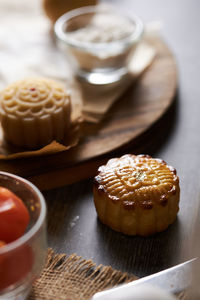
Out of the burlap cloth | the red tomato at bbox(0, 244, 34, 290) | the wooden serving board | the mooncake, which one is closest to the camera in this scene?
the red tomato at bbox(0, 244, 34, 290)

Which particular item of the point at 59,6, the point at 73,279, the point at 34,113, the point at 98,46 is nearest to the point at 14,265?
the point at 73,279

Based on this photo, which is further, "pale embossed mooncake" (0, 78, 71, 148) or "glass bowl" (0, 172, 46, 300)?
"pale embossed mooncake" (0, 78, 71, 148)

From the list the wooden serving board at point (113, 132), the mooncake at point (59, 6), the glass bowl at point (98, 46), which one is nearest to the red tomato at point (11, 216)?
the wooden serving board at point (113, 132)

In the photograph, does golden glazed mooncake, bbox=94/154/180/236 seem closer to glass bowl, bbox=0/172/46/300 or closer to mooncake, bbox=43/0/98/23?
glass bowl, bbox=0/172/46/300

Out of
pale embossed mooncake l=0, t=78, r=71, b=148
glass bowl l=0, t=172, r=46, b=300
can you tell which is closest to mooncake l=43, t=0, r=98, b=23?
pale embossed mooncake l=0, t=78, r=71, b=148

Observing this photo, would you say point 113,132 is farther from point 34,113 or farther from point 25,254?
point 25,254

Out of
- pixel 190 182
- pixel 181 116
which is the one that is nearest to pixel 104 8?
pixel 181 116

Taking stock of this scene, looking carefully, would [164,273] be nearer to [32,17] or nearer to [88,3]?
[88,3]

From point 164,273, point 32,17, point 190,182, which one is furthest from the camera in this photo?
point 32,17
